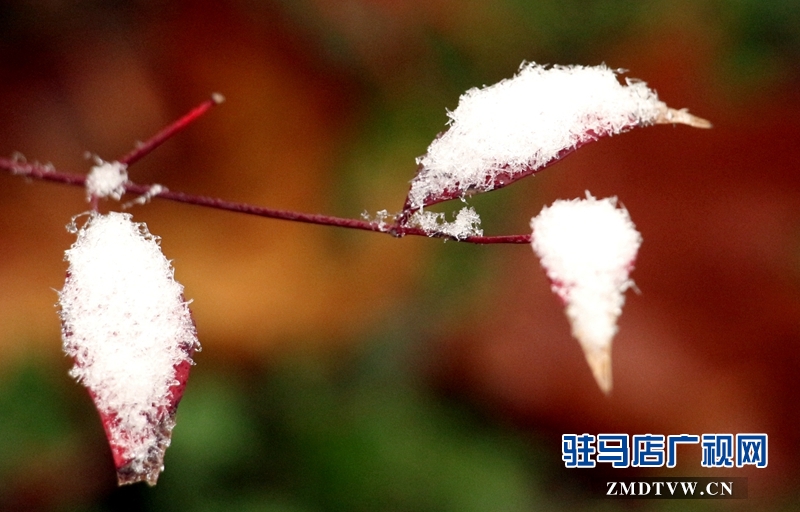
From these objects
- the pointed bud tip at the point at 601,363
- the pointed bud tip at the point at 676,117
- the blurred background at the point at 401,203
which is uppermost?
the blurred background at the point at 401,203

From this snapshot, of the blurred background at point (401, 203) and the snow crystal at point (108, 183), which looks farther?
the blurred background at point (401, 203)

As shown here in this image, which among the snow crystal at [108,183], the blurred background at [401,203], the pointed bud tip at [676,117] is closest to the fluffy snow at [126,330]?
the snow crystal at [108,183]

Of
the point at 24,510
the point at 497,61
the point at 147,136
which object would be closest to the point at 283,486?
the point at 24,510

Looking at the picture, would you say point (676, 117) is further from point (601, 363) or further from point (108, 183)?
point (108, 183)

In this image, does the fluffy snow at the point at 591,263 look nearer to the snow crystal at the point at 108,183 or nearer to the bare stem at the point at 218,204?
the bare stem at the point at 218,204

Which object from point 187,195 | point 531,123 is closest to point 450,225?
point 531,123

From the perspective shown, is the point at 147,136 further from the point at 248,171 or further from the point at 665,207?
the point at 665,207

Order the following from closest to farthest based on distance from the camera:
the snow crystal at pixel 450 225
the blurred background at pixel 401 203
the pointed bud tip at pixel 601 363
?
Result: the pointed bud tip at pixel 601 363
the snow crystal at pixel 450 225
the blurred background at pixel 401 203

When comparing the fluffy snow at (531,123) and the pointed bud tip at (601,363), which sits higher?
the fluffy snow at (531,123)

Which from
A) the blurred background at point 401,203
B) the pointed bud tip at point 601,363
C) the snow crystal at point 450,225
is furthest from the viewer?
the blurred background at point 401,203
